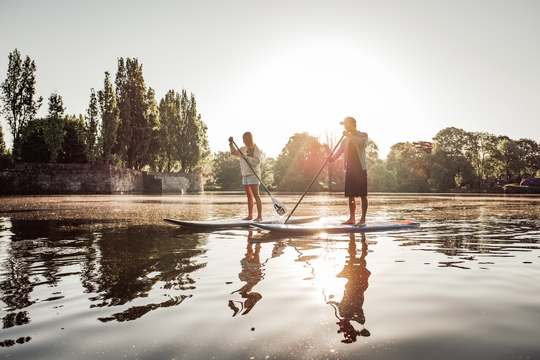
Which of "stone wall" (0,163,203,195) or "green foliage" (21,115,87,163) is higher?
"green foliage" (21,115,87,163)

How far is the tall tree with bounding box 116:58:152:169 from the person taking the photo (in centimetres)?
4494

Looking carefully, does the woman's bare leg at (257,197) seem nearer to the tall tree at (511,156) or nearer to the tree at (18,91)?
the tree at (18,91)

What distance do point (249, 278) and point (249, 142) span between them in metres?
5.97

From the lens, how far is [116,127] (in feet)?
131

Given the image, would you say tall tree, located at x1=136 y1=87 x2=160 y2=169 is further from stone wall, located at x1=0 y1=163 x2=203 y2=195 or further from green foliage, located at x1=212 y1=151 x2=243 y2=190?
green foliage, located at x1=212 y1=151 x2=243 y2=190

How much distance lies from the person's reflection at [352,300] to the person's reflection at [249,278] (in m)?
0.60

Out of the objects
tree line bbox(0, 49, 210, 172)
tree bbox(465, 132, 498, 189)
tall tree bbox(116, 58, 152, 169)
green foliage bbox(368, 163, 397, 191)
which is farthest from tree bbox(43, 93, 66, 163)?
tree bbox(465, 132, 498, 189)

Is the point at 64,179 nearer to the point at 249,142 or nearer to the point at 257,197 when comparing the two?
the point at 249,142

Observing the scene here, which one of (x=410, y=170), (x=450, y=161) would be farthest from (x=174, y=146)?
(x=450, y=161)

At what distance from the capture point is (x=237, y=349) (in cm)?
214

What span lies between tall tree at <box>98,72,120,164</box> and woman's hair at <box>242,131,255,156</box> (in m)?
33.7

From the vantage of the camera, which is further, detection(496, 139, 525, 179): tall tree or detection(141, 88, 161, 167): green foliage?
detection(496, 139, 525, 179): tall tree

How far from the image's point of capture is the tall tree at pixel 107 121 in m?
39.7

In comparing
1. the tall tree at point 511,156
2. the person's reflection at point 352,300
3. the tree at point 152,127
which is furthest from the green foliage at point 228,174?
the person's reflection at point 352,300
